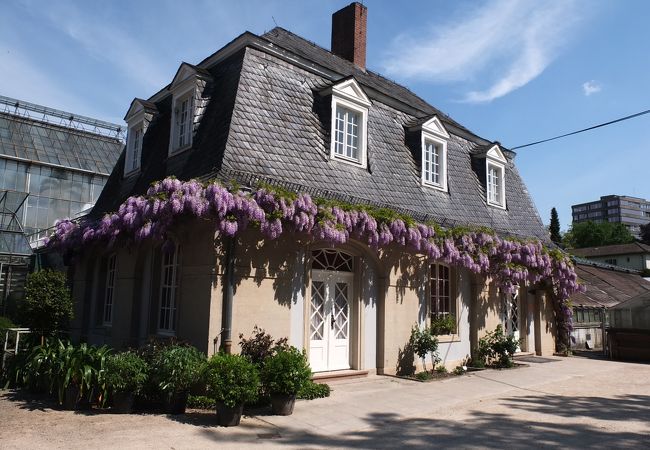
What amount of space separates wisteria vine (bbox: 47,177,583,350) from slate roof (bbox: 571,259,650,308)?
7.12 metres

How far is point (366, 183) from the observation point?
11961 millimetres

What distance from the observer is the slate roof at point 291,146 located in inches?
397

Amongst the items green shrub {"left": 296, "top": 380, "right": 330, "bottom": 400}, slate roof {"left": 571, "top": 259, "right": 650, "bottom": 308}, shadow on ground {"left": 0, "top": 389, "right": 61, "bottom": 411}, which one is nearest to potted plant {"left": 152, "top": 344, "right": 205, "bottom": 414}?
shadow on ground {"left": 0, "top": 389, "right": 61, "bottom": 411}

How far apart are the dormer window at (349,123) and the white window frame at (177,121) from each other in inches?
121

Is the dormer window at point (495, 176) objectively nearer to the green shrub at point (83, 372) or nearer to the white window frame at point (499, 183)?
the white window frame at point (499, 183)

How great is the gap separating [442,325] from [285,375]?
651cm

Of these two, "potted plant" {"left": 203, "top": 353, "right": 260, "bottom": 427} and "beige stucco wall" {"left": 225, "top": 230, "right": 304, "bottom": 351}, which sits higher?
"beige stucco wall" {"left": 225, "top": 230, "right": 304, "bottom": 351}

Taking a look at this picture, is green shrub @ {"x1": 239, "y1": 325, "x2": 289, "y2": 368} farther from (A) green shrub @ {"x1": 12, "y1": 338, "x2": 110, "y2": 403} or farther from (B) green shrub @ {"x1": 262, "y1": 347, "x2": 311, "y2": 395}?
(A) green shrub @ {"x1": 12, "y1": 338, "x2": 110, "y2": 403}

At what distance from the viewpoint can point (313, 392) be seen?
912 centimetres

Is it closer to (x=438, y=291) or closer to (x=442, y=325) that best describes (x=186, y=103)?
(x=438, y=291)

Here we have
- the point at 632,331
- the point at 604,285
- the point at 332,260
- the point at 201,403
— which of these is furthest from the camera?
the point at 604,285

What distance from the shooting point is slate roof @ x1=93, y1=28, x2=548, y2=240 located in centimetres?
1008

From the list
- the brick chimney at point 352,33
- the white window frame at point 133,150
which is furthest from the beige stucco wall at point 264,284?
the brick chimney at point 352,33

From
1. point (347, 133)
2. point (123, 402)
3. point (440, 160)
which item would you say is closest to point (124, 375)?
point (123, 402)
